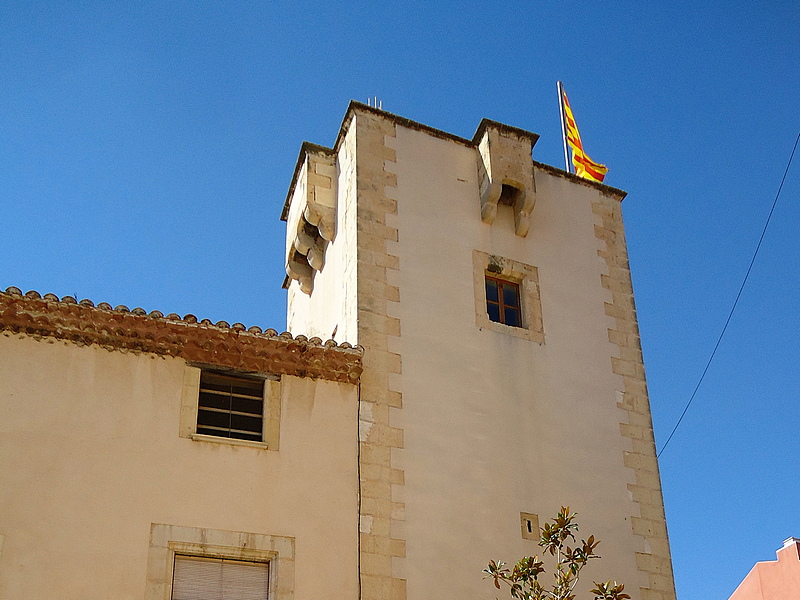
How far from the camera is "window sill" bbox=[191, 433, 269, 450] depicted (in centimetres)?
1174

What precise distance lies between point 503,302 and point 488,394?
5.28 feet

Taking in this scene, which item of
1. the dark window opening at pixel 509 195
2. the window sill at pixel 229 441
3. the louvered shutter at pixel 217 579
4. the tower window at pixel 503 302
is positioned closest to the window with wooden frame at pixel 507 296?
the tower window at pixel 503 302

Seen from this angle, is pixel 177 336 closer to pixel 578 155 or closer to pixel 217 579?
pixel 217 579

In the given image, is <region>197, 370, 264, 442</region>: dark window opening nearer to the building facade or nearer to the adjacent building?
the building facade

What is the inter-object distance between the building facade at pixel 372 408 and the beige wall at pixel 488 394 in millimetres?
27

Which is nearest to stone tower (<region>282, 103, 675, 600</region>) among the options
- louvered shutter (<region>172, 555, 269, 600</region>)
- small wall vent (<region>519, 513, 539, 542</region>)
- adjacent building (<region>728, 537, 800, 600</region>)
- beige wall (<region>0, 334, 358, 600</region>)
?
small wall vent (<region>519, 513, 539, 542</region>)

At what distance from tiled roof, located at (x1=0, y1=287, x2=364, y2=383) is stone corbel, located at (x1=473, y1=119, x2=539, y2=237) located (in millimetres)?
3412

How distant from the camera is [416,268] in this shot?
1404 cm

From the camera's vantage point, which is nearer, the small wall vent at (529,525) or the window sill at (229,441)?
the window sill at (229,441)

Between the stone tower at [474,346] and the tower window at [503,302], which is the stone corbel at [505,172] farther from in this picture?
the tower window at [503,302]

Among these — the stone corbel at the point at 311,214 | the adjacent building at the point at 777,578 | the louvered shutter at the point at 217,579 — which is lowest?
the louvered shutter at the point at 217,579

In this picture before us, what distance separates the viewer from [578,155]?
1800 cm

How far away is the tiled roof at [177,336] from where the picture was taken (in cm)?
1159

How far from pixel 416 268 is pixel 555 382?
2.30m
